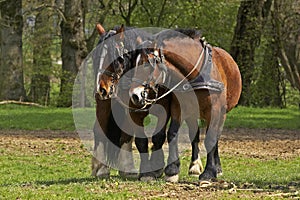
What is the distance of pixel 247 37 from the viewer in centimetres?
3291

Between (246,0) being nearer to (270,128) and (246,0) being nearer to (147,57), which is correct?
(270,128)

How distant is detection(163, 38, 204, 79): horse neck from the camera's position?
1014 centimetres

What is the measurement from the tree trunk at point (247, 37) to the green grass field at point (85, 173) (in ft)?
26.0

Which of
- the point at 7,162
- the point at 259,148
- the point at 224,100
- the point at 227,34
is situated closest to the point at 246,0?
the point at 227,34

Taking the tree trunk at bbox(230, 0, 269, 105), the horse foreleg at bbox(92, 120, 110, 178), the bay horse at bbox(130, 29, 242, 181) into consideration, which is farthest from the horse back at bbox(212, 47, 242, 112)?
the tree trunk at bbox(230, 0, 269, 105)

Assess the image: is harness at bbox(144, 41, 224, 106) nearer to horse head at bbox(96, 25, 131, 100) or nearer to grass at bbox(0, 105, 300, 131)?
horse head at bbox(96, 25, 131, 100)

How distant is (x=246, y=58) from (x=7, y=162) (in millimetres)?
20152

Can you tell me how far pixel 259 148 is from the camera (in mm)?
18188

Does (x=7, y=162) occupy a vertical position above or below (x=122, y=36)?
below

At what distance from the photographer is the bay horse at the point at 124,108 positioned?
9.75 metres

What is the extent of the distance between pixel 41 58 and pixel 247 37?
35.0ft

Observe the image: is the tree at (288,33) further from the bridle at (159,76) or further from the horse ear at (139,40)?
the horse ear at (139,40)

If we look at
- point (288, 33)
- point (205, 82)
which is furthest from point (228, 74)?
point (288, 33)

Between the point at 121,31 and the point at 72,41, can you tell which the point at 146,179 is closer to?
the point at 121,31
